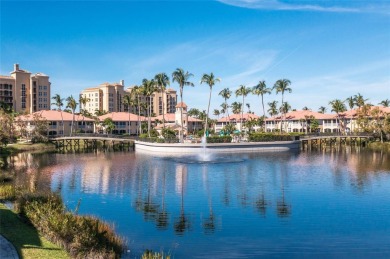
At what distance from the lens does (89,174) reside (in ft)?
141

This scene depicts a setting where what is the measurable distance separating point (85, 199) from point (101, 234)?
40.4 feet

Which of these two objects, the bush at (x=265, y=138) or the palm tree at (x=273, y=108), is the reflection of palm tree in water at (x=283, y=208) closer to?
the bush at (x=265, y=138)

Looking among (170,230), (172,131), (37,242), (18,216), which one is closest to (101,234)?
(37,242)

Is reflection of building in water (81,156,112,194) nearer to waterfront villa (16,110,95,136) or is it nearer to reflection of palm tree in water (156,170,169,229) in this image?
reflection of palm tree in water (156,170,169,229)

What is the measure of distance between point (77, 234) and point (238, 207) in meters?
12.6

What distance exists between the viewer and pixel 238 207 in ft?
84.8

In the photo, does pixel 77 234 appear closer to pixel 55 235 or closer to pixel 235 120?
pixel 55 235

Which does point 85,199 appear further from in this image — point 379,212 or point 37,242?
point 379,212

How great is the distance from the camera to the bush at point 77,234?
15555mm

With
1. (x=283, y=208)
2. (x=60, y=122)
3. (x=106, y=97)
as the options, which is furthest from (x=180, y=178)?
(x=106, y=97)

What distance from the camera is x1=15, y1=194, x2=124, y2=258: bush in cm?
1555

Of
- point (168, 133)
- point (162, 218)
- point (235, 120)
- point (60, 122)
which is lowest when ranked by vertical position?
Answer: point (162, 218)

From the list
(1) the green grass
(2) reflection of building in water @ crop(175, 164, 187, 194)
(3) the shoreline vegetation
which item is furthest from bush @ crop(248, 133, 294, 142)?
(1) the green grass

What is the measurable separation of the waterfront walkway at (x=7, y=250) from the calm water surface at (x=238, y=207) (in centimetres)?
488
